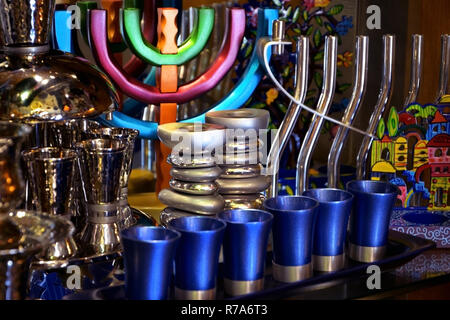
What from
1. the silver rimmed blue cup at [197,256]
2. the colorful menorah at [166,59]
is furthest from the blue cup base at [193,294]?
the colorful menorah at [166,59]

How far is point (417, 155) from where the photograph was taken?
1.16 m

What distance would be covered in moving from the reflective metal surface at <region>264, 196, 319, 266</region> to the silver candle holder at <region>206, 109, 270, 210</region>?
0.36 feet

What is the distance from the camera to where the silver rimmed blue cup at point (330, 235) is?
91cm

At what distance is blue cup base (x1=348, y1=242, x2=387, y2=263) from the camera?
95 centimetres

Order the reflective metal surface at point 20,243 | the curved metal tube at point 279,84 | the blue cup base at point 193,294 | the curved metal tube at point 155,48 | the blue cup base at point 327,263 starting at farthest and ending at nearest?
the curved metal tube at point 155,48, the curved metal tube at point 279,84, the blue cup base at point 327,263, the blue cup base at point 193,294, the reflective metal surface at point 20,243

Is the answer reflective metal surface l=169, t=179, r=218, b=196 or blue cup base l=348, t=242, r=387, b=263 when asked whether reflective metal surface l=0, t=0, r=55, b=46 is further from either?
blue cup base l=348, t=242, r=387, b=263

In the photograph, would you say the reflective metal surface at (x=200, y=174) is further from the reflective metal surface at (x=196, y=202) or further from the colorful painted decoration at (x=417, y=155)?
the colorful painted decoration at (x=417, y=155)

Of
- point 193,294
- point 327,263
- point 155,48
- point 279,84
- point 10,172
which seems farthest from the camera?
point 155,48

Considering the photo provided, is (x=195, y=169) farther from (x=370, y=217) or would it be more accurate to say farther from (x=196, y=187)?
(x=370, y=217)

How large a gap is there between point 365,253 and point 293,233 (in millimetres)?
127

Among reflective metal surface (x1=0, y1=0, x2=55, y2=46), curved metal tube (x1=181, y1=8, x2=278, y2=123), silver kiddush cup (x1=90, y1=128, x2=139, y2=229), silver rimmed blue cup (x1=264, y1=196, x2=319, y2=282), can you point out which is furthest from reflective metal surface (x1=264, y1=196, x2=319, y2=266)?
curved metal tube (x1=181, y1=8, x2=278, y2=123)

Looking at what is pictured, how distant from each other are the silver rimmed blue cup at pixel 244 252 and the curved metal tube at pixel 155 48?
0.53 metres

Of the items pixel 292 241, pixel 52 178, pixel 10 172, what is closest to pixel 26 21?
pixel 52 178
